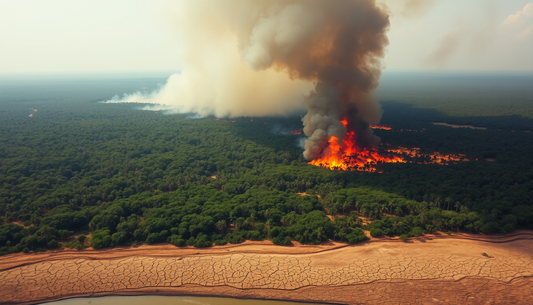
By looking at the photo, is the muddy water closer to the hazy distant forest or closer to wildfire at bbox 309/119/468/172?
the hazy distant forest

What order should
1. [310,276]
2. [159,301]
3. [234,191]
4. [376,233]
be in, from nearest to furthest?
[159,301]
[310,276]
[376,233]
[234,191]

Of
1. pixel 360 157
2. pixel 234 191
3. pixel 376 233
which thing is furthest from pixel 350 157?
pixel 376 233

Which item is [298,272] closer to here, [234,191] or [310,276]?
[310,276]

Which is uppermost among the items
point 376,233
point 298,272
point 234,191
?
point 376,233

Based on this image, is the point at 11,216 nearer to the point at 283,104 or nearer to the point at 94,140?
the point at 94,140

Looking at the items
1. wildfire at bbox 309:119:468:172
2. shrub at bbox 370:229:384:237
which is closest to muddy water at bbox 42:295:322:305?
shrub at bbox 370:229:384:237

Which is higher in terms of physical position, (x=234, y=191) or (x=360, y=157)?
(x=360, y=157)

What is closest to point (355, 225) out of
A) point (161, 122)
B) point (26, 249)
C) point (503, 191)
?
point (503, 191)
